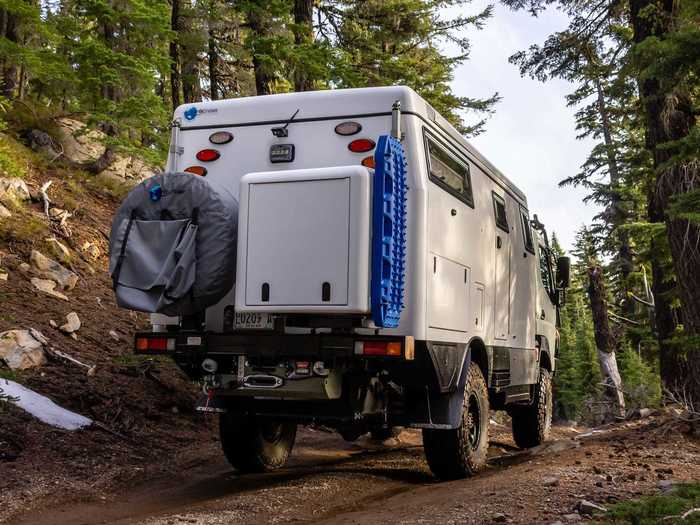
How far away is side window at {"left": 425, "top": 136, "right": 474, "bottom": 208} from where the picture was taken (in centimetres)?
685

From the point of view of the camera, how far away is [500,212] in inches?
360

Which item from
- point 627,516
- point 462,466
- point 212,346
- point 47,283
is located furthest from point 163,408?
point 627,516

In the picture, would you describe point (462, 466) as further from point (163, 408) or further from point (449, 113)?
point (449, 113)

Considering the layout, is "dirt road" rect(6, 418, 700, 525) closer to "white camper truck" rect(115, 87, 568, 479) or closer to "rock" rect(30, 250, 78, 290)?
"white camper truck" rect(115, 87, 568, 479)

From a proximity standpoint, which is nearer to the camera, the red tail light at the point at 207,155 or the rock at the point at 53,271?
the red tail light at the point at 207,155

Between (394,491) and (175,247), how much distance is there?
3185 millimetres

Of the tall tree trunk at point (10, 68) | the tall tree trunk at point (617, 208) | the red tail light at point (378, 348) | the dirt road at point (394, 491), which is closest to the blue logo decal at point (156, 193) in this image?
the red tail light at point (378, 348)

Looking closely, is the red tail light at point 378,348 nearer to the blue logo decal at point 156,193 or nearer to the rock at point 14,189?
the blue logo decal at point 156,193

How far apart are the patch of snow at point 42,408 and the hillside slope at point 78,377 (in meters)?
0.14

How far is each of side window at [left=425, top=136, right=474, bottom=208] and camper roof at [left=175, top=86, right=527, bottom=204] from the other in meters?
0.24

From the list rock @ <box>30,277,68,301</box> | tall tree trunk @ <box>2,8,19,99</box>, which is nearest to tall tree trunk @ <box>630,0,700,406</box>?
rock @ <box>30,277,68,301</box>

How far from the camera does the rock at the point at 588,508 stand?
5054mm

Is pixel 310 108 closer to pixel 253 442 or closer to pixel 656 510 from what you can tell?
pixel 253 442

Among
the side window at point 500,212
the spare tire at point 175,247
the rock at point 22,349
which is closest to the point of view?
the spare tire at point 175,247
